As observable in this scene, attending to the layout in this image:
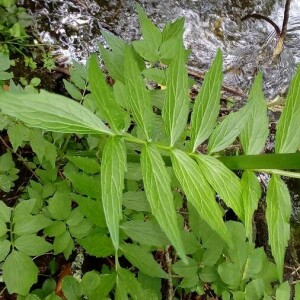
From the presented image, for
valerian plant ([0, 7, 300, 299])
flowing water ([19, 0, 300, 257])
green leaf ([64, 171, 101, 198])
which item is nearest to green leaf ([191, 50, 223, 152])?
valerian plant ([0, 7, 300, 299])

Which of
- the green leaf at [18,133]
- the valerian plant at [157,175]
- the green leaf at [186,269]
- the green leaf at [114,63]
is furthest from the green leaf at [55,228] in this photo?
the green leaf at [114,63]

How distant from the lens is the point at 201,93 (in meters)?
1.34

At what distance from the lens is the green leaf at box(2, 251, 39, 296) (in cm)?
177

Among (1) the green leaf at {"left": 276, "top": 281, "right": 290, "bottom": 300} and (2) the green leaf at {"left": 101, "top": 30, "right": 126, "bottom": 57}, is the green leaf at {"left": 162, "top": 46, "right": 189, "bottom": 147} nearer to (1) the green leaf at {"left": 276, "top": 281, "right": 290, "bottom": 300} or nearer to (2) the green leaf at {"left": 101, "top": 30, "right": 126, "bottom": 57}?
(2) the green leaf at {"left": 101, "top": 30, "right": 126, "bottom": 57}

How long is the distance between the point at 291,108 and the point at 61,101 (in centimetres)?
71

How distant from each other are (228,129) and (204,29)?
9.41ft

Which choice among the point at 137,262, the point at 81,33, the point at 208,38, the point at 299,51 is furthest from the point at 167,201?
the point at 299,51

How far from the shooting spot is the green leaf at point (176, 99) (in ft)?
4.30

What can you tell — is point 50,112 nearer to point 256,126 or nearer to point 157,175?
point 157,175

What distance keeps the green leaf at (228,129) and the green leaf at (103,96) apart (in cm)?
30

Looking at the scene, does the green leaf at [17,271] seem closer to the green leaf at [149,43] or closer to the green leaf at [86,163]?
the green leaf at [86,163]

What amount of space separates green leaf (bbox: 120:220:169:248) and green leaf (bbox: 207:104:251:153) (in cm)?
55

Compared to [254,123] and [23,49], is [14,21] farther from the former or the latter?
[254,123]

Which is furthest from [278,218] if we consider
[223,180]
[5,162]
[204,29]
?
[204,29]
